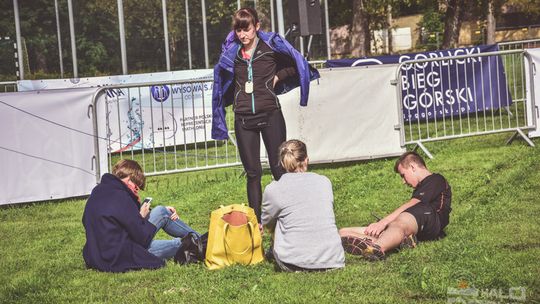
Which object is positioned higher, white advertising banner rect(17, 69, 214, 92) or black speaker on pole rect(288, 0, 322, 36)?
black speaker on pole rect(288, 0, 322, 36)

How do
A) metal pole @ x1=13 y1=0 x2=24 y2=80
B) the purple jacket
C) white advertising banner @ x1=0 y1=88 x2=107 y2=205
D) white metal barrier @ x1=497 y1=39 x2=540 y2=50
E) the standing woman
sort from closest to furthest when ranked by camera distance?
the standing woman
the purple jacket
white advertising banner @ x1=0 y1=88 x2=107 y2=205
metal pole @ x1=13 y1=0 x2=24 y2=80
white metal barrier @ x1=497 y1=39 x2=540 y2=50

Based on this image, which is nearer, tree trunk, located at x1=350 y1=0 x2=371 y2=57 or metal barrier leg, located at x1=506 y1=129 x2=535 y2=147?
metal barrier leg, located at x1=506 y1=129 x2=535 y2=147

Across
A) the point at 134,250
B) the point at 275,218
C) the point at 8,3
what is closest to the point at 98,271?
the point at 134,250

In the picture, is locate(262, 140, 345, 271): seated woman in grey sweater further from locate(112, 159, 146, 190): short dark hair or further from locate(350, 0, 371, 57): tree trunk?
locate(350, 0, 371, 57): tree trunk

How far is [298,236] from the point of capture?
6.30m

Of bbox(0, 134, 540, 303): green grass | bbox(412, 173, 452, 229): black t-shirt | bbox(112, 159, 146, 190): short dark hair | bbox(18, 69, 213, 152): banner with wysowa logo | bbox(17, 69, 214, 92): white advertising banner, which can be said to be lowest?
bbox(0, 134, 540, 303): green grass

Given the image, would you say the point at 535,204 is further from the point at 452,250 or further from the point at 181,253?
the point at 181,253

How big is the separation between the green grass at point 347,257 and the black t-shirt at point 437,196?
22 centimetres

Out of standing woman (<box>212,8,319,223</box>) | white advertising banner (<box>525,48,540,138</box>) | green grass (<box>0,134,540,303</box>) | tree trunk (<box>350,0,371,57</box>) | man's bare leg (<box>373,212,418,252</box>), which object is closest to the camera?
green grass (<box>0,134,540,303</box>)

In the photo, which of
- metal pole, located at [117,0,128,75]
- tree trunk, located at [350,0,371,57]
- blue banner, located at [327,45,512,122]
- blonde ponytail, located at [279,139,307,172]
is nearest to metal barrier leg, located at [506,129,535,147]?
blue banner, located at [327,45,512,122]

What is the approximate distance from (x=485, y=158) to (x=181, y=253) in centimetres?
595

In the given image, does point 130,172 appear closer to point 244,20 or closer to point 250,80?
point 250,80

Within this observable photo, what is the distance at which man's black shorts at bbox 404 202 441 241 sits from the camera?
23.4 ft

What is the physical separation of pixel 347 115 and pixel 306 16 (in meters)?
1.56
